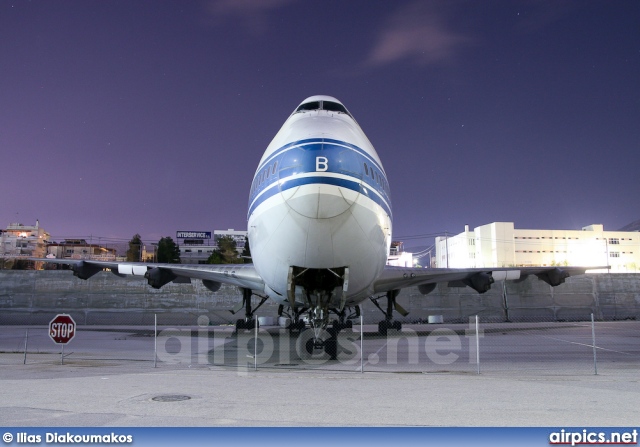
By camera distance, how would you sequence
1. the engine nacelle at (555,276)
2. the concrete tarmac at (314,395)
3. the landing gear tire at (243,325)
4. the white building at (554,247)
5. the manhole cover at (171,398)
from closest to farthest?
the concrete tarmac at (314,395)
the manhole cover at (171,398)
the landing gear tire at (243,325)
the engine nacelle at (555,276)
the white building at (554,247)

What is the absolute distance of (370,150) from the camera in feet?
38.3

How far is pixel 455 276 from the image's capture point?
2041 cm

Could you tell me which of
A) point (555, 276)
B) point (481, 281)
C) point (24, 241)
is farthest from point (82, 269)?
point (24, 241)

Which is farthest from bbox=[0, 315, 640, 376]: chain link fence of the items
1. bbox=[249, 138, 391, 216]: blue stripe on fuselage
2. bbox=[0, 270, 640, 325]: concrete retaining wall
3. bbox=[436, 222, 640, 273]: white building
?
bbox=[436, 222, 640, 273]: white building

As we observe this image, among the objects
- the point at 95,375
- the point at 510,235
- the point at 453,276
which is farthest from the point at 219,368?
the point at 510,235

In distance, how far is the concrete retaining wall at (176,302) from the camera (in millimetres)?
31766

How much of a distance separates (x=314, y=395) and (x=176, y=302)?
2663cm

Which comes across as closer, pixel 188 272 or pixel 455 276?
pixel 188 272

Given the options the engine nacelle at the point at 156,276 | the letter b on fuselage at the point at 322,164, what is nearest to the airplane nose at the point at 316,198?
the letter b on fuselage at the point at 322,164

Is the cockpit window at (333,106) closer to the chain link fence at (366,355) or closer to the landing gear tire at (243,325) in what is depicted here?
the chain link fence at (366,355)

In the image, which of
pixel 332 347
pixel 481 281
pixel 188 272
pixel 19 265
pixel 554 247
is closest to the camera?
pixel 332 347

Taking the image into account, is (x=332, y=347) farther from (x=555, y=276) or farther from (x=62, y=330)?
(x=555, y=276)

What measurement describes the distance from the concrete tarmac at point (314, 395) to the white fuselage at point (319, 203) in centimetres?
229

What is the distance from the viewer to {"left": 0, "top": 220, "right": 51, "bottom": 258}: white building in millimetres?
123525
